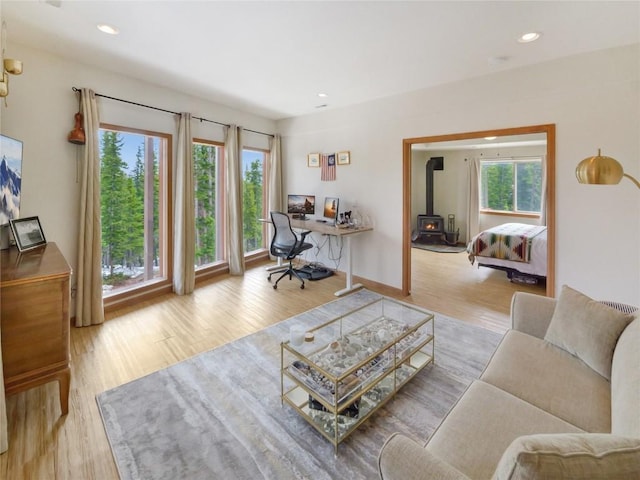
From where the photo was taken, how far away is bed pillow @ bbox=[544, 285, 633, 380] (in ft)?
5.00

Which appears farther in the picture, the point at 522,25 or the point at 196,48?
the point at 196,48

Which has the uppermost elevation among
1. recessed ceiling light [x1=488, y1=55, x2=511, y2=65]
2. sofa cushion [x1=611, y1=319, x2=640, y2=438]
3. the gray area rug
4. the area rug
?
recessed ceiling light [x1=488, y1=55, x2=511, y2=65]

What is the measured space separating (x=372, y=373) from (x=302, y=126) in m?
4.36

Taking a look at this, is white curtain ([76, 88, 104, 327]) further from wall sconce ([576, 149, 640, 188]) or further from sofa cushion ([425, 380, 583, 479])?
wall sconce ([576, 149, 640, 188])

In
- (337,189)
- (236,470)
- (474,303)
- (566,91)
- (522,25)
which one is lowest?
(236,470)

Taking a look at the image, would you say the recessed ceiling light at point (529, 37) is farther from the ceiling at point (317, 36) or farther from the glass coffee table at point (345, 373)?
the glass coffee table at point (345, 373)

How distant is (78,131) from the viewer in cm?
295

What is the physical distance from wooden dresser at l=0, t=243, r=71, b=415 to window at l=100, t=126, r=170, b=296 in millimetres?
1739

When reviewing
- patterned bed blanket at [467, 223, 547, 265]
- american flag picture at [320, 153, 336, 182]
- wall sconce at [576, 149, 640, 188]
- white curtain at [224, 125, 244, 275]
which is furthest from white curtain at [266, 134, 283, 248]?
wall sconce at [576, 149, 640, 188]

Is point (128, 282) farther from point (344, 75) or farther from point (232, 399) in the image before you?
point (344, 75)

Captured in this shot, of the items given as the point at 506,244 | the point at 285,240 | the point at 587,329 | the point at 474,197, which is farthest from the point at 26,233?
the point at 474,197

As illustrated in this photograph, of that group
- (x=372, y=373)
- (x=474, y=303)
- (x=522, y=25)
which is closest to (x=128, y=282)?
(x=372, y=373)

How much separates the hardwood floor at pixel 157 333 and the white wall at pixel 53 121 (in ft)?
3.70

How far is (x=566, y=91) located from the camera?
9.11 ft
